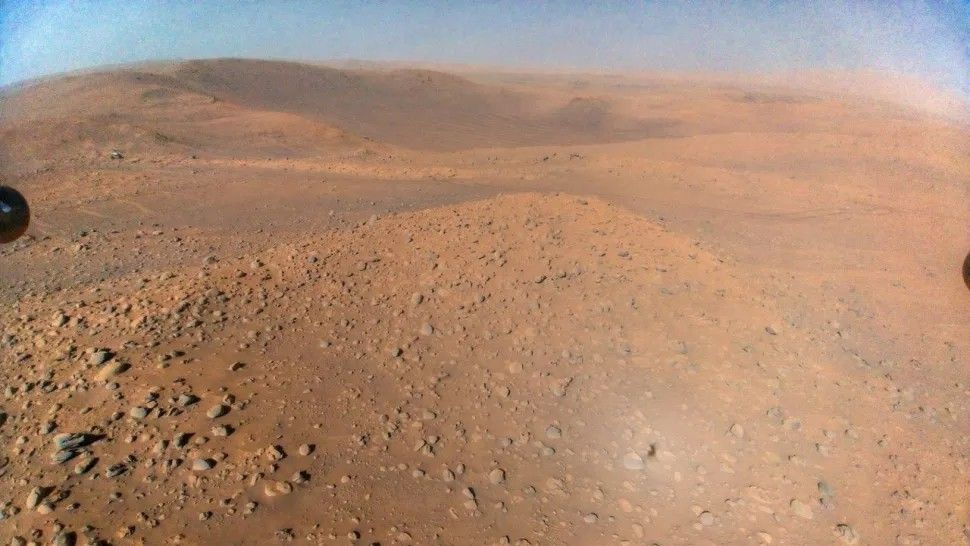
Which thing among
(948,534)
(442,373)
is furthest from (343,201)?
(948,534)

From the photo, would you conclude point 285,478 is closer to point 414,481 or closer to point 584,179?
point 414,481

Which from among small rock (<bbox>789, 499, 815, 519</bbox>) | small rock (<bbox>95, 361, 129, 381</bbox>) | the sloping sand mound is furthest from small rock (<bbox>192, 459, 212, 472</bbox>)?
small rock (<bbox>789, 499, 815, 519</bbox>)

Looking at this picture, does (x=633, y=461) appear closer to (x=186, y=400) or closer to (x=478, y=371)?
(x=478, y=371)

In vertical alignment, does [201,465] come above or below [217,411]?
below

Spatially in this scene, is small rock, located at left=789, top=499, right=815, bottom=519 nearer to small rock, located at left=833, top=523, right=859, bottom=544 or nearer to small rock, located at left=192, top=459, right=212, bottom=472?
small rock, located at left=833, top=523, right=859, bottom=544

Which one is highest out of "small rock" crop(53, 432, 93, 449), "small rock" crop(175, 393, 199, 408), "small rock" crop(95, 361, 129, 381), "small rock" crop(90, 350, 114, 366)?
"small rock" crop(90, 350, 114, 366)


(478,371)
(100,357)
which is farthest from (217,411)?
(478,371)
